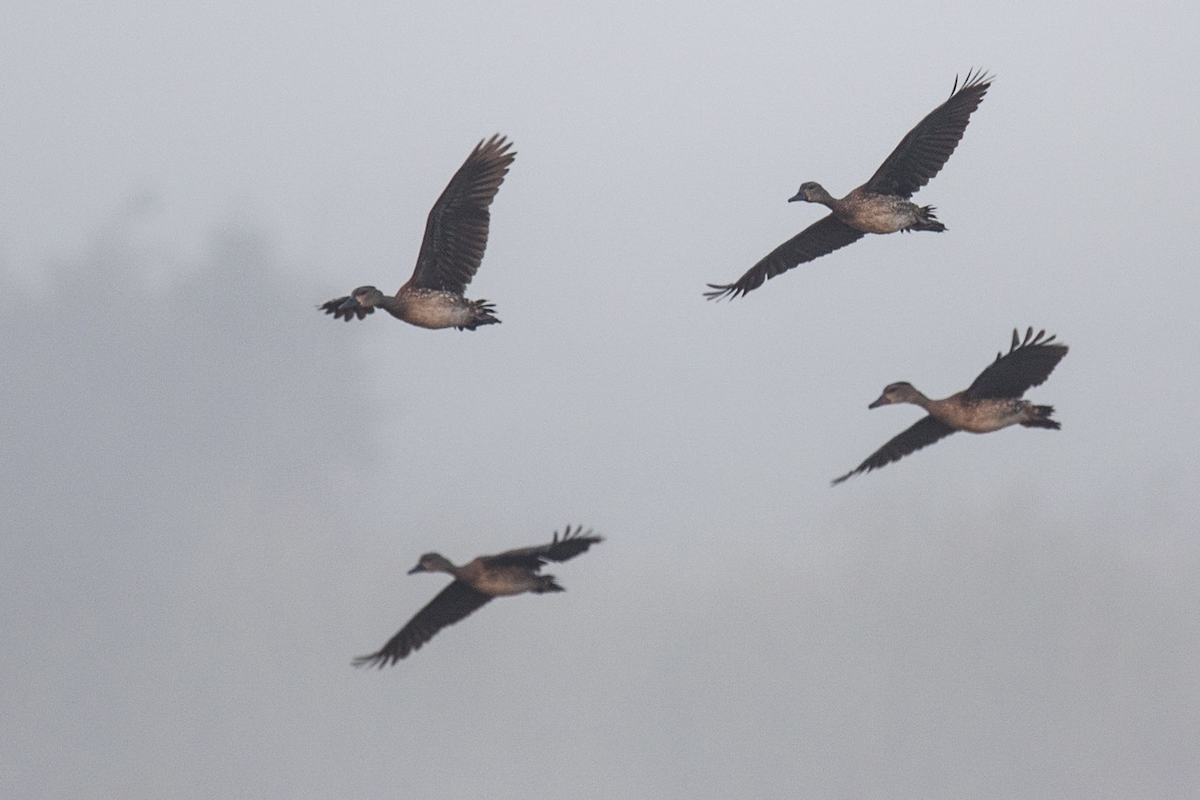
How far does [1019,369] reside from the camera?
54.1 feet

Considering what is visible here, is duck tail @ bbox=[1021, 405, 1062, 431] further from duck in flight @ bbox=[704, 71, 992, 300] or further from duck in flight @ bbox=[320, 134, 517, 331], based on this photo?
duck in flight @ bbox=[320, 134, 517, 331]

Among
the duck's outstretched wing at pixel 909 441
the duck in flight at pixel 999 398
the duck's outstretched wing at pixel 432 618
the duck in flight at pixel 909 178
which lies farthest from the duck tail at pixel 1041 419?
the duck's outstretched wing at pixel 432 618

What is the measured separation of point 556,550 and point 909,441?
18.4ft

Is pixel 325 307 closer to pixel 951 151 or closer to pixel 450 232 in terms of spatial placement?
pixel 450 232

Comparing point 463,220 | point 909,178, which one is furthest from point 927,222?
point 463,220

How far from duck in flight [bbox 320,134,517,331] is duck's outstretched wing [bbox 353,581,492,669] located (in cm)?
341

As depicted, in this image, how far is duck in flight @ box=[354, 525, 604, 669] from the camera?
1443 cm

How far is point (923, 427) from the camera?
59.5 feet

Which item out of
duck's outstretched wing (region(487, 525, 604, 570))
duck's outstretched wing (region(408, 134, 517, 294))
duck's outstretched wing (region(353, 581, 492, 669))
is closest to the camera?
duck's outstretched wing (region(487, 525, 604, 570))

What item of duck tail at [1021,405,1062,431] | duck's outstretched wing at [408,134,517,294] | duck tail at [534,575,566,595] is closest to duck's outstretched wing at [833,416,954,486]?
duck tail at [1021,405,1062,431]

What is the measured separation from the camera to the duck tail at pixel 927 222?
64.2ft

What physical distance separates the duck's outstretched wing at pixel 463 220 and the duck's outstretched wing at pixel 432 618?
154 inches

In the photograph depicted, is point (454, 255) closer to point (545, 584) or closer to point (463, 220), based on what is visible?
point (463, 220)

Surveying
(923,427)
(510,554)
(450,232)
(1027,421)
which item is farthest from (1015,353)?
(450,232)
